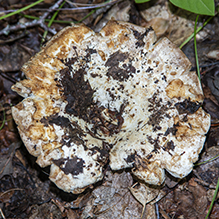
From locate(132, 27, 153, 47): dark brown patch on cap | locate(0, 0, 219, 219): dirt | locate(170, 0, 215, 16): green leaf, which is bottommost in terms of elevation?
locate(0, 0, 219, 219): dirt

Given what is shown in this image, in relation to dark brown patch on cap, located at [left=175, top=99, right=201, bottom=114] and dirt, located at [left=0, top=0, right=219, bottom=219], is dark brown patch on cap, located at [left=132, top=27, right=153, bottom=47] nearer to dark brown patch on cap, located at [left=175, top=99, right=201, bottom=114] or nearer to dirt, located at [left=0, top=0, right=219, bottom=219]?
dirt, located at [left=0, top=0, right=219, bottom=219]

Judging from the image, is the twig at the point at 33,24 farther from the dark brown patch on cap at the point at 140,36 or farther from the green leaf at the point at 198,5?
the green leaf at the point at 198,5

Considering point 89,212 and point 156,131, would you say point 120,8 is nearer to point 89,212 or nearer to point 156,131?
point 156,131

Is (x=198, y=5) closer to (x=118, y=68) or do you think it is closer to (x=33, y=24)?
(x=118, y=68)

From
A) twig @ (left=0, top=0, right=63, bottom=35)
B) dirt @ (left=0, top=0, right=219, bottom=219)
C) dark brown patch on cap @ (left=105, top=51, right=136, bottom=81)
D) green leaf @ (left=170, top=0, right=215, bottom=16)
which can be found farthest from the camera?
twig @ (left=0, top=0, right=63, bottom=35)

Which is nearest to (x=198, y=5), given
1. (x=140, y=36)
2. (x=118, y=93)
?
(x=140, y=36)

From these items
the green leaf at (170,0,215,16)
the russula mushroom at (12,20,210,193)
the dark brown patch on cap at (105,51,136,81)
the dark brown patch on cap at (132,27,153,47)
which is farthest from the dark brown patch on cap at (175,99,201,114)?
the green leaf at (170,0,215,16)
